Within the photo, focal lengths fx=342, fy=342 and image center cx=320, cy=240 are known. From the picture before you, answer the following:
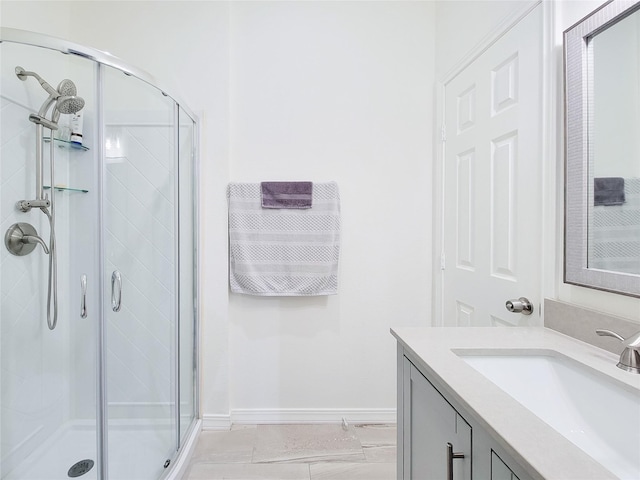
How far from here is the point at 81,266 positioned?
1313 mm

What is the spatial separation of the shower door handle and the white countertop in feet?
3.59

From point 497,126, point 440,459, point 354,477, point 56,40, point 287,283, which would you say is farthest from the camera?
point 287,283

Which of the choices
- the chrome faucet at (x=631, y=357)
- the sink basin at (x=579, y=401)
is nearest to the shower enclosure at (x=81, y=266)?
the sink basin at (x=579, y=401)

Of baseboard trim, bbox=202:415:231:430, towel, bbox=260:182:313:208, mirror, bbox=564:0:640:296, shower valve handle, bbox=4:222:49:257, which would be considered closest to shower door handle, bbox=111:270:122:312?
shower valve handle, bbox=4:222:49:257

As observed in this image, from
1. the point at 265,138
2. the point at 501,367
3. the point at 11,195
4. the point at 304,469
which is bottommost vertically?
the point at 304,469

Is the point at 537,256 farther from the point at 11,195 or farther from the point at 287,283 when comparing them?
the point at 11,195

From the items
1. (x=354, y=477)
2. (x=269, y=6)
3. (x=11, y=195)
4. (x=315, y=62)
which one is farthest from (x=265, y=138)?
(x=354, y=477)

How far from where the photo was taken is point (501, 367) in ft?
2.90

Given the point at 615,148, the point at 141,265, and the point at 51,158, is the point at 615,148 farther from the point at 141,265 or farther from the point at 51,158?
the point at 51,158

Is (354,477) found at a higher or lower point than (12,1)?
lower

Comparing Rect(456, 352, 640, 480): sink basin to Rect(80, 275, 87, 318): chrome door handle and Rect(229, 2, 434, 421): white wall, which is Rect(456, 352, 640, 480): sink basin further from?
Rect(80, 275, 87, 318): chrome door handle

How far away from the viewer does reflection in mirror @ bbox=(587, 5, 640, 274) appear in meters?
0.87

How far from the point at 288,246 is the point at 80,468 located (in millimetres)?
1338

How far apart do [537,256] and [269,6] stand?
1932 mm
